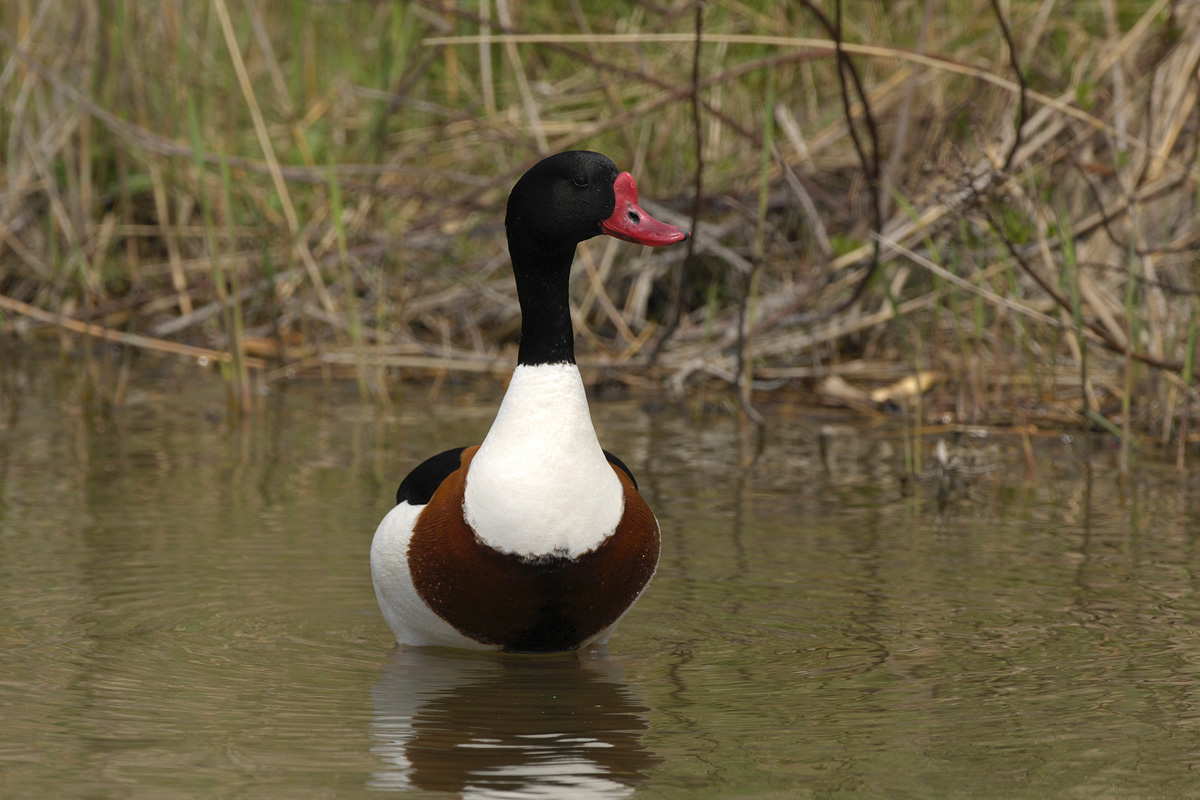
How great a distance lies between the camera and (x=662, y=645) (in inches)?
159

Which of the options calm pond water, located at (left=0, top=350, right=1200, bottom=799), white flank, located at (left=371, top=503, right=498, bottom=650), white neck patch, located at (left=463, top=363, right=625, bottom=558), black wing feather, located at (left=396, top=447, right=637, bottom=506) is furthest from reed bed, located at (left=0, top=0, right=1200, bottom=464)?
white flank, located at (left=371, top=503, right=498, bottom=650)

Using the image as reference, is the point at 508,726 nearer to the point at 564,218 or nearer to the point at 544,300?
the point at 544,300

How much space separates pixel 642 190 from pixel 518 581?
533 centimetres

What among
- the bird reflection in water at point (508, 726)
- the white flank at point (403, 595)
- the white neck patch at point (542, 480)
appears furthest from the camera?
the white flank at point (403, 595)

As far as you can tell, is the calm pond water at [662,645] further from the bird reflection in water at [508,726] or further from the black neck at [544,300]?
the black neck at [544,300]

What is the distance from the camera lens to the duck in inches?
145

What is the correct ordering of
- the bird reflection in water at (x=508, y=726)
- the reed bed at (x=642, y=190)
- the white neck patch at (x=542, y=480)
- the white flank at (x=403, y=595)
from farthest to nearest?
the reed bed at (x=642, y=190), the white flank at (x=403, y=595), the white neck patch at (x=542, y=480), the bird reflection in water at (x=508, y=726)

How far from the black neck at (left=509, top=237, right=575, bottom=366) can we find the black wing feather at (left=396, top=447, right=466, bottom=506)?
0.35 m

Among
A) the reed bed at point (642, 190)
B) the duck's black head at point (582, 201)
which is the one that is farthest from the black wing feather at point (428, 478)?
the reed bed at point (642, 190)

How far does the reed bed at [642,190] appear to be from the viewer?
712 centimetres

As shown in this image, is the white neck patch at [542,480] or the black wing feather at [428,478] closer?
the white neck patch at [542,480]

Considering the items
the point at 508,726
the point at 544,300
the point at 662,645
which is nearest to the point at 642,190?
the point at 544,300

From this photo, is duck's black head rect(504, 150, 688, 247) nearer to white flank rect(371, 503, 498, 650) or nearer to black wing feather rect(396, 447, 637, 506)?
black wing feather rect(396, 447, 637, 506)

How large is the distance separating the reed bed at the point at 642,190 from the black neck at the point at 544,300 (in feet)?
8.65
